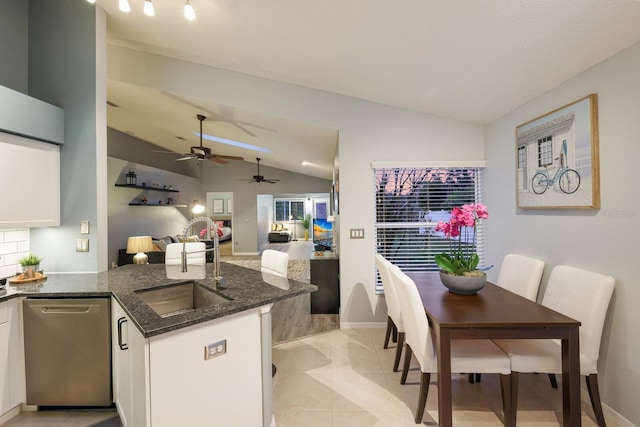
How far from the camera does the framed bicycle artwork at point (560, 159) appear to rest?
1933mm

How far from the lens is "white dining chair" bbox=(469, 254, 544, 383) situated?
2318mm

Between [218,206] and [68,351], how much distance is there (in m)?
8.13

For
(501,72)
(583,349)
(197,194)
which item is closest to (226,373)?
(583,349)

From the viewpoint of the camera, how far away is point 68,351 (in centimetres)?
185

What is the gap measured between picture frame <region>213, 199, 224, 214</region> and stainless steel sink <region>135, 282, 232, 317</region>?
8035 millimetres

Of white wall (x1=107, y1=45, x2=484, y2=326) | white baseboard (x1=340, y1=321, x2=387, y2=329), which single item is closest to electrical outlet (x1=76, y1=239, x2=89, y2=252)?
white wall (x1=107, y1=45, x2=484, y2=326)

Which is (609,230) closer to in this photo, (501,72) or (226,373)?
(501,72)

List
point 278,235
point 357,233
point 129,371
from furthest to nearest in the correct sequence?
point 278,235 < point 357,233 < point 129,371

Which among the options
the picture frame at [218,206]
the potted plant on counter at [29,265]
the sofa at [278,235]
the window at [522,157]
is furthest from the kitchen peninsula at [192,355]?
the sofa at [278,235]

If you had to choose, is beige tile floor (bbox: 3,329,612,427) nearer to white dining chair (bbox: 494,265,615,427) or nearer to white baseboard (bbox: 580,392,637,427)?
white baseboard (bbox: 580,392,637,427)

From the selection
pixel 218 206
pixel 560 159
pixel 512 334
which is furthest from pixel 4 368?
pixel 218 206

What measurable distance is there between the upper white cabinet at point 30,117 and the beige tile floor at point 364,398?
1944mm

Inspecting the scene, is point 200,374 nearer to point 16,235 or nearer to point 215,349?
point 215,349

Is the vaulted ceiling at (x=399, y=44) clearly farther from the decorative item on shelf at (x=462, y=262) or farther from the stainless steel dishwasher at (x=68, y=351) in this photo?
the stainless steel dishwasher at (x=68, y=351)
